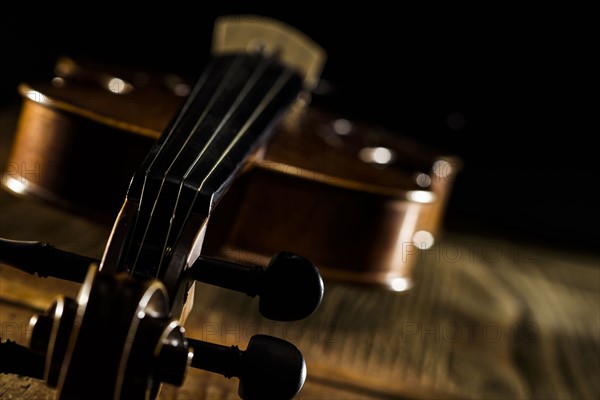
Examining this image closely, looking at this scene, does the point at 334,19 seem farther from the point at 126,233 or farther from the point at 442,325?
the point at 126,233

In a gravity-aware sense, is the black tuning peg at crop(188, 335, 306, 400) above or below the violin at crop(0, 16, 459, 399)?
below

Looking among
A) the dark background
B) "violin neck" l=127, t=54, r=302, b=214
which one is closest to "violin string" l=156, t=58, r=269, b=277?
"violin neck" l=127, t=54, r=302, b=214

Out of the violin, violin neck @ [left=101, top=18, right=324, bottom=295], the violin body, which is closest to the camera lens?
the violin

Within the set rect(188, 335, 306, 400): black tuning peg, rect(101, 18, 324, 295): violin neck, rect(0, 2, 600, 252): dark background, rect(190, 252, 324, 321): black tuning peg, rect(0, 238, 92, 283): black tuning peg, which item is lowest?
rect(188, 335, 306, 400): black tuning peg

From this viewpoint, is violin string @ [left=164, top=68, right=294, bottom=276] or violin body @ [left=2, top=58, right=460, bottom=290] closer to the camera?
violin string @ [left=164, top=68, right=294, bottom=276]

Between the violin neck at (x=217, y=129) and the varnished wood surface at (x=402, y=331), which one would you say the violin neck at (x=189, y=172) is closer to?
the violin neck at (x=217, y=129)

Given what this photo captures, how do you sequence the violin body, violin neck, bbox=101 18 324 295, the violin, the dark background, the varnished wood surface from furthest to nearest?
the dark background
the violin body
the varnished wood surface
violin neck, bbox=101 18 324 295
the violin

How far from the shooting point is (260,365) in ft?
1.63

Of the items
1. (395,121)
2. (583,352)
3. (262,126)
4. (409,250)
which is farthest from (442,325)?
(395,121)

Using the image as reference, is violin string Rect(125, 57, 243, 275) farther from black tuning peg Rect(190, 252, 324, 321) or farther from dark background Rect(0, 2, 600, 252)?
dark background Rect(0, 2, 600, 252)

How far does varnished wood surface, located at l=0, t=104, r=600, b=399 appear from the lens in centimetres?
80

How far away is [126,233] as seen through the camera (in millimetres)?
530

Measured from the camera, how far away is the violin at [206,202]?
1.39 feet

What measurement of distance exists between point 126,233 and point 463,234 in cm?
178
